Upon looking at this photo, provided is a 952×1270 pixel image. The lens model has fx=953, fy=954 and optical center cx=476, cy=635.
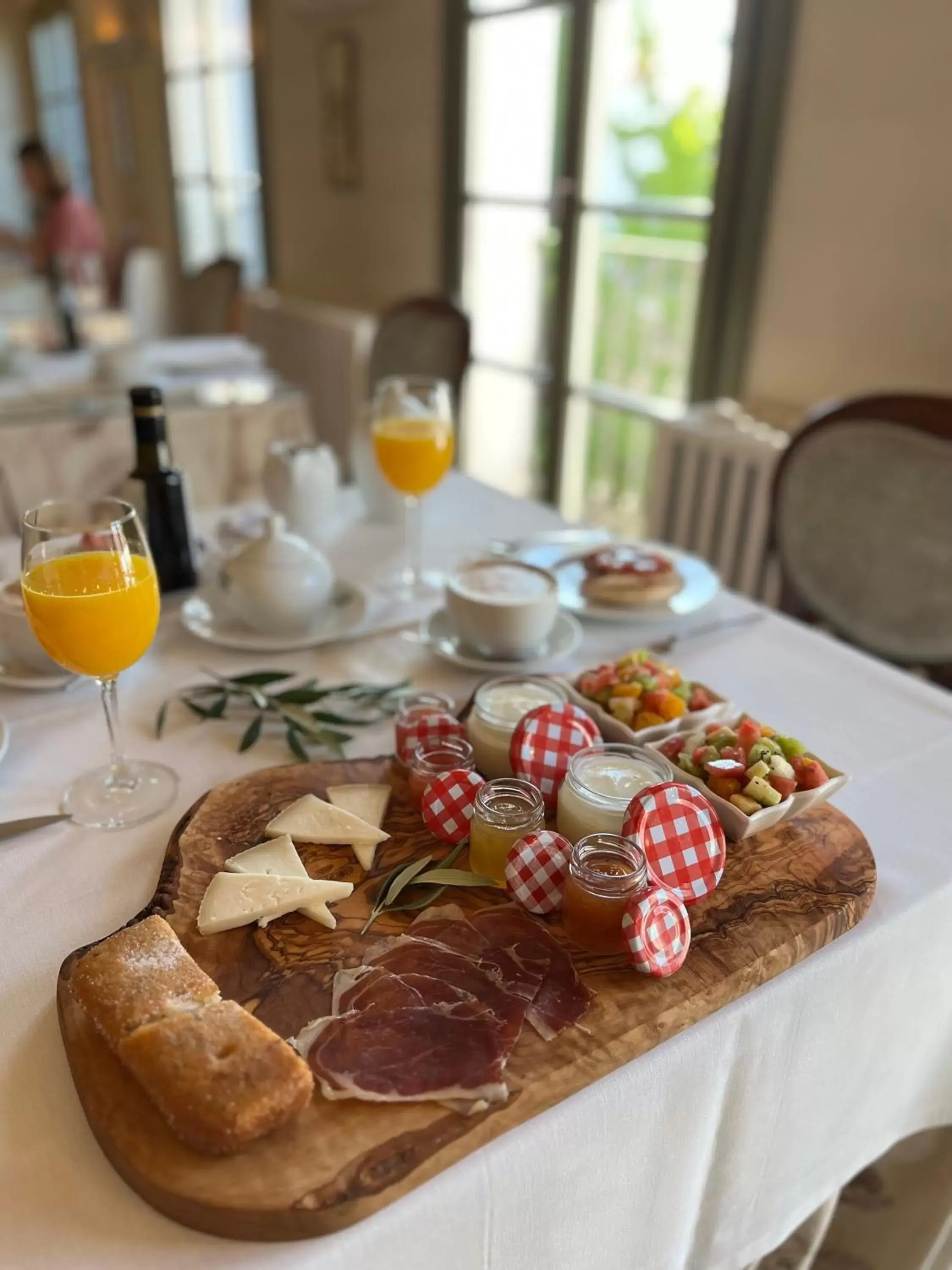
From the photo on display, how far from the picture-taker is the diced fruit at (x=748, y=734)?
2.40 ft

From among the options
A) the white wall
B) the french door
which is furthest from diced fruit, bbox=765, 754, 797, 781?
the french door

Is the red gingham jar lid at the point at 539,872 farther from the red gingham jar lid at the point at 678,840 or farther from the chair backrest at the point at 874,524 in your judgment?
the chair backrest at the point at 874,524

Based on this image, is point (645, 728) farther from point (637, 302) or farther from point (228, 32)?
point (228, 32)

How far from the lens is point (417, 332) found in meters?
2.32

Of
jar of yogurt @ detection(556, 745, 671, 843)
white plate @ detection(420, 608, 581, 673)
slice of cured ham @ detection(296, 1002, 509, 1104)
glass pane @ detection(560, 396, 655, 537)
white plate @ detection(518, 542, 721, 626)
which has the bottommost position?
glass pane @ detection(560, 396, 655, 537)

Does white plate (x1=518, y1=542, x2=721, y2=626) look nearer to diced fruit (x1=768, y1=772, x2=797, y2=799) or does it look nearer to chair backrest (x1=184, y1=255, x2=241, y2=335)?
diced fruit (x1=768, y1=772, x2=797, y2=799)

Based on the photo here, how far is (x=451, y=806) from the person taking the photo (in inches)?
27.0

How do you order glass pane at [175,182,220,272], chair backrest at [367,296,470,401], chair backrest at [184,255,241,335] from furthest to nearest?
glass pane at [175,182,220,272] < chair backrest at [184,255,241,335] < chair backrest at [367,296,470,401]

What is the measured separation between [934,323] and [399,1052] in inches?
73.2

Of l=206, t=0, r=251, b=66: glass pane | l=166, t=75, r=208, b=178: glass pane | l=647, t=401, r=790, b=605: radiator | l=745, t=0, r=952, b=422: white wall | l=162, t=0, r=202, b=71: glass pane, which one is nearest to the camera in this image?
l=745, t=0, r=952, b=422: white wall

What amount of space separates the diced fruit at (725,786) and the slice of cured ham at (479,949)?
199mm

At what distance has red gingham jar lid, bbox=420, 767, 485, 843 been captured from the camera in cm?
69

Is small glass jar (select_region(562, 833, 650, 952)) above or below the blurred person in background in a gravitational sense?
below

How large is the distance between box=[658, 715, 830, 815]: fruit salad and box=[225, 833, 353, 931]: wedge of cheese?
0.90ft
